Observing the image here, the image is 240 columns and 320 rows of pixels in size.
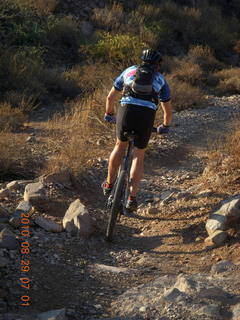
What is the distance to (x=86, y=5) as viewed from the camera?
690 inches

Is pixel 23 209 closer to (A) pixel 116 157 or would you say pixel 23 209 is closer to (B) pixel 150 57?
(A) pixel 116 157

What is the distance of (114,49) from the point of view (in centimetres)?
1339

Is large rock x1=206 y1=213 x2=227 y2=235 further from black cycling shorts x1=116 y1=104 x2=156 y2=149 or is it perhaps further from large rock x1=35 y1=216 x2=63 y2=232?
large rock x1=35 y1=216 x2=63 y2=232

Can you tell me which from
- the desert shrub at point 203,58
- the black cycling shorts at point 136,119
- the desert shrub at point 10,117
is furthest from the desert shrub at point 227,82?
the black cycling shorts at point 136,119

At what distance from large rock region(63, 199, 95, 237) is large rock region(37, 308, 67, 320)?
1722mm

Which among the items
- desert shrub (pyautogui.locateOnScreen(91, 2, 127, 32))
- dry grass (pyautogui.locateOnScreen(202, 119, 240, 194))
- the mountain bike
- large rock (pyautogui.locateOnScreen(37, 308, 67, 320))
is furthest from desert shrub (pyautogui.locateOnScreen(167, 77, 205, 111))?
large rock (pyautogui.locateOnScreen(37, 308, 67, 320))

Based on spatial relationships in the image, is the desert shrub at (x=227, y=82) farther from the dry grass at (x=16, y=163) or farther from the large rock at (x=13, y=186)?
the large rock at (x=13, y=186)

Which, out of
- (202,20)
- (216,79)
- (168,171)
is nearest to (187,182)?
(168,171)

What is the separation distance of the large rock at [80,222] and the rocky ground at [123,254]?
0.03ft

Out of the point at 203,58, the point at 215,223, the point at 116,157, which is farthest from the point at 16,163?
the point at 203,58

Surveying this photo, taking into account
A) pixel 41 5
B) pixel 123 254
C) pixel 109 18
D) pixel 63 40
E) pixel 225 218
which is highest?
pixel 225 218

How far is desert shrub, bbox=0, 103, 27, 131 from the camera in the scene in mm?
8859

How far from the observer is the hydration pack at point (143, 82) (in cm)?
469

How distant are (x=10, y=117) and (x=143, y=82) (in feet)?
16.3
